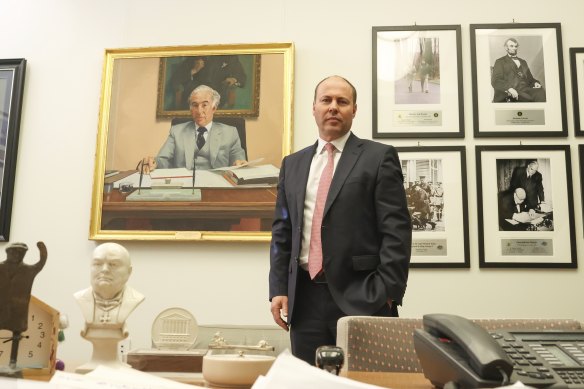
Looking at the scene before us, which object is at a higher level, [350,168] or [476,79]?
[476,79]

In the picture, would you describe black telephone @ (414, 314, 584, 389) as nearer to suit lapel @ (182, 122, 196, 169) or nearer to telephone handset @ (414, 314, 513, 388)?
telephone handset @ (414, 314, 513, 388)

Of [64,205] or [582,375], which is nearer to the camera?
[582,375]

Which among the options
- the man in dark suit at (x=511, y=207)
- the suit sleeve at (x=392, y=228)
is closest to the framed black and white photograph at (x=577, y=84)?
the man in dark suit at (x=511, y=207)

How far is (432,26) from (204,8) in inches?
49.3

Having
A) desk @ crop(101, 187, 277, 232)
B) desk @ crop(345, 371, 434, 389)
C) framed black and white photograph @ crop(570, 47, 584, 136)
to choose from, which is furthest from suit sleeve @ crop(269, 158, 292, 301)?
framed black and white photograph @ crop(570, 47, 584, 136)

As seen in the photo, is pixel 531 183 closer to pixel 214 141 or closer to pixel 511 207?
pixel 511 207

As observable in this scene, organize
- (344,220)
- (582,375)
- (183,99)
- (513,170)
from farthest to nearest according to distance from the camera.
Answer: (183,99)
(513,170)
(344,220)
(582,375)

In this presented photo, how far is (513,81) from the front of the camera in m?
2.94

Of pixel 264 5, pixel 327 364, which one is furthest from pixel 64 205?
pixel 327 364

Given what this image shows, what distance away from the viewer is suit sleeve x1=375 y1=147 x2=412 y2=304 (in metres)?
1.88

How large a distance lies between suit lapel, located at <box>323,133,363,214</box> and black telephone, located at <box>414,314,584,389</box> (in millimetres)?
1171

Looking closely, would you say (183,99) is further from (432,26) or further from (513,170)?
(513,170)

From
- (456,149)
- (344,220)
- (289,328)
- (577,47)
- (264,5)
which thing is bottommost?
(289,328)

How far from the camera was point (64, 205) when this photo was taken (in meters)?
3.08
